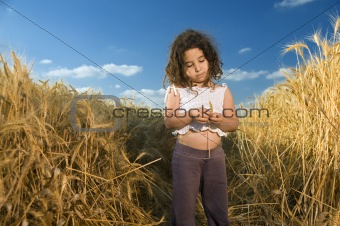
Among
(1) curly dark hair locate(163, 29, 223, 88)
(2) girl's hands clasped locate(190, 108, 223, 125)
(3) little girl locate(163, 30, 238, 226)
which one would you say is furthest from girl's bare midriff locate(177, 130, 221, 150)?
(1) curly dark hair locate(163, 29, 223, 88)

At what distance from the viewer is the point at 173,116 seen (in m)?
2.09

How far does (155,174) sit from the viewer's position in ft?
9.20

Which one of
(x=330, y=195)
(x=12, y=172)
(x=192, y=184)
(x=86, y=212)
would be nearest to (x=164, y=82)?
(x=192, y=184)

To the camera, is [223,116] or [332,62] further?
[332,62]

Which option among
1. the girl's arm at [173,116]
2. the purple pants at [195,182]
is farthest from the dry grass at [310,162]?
the girl's arm at [173,116]

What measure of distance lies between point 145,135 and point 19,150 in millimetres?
1453

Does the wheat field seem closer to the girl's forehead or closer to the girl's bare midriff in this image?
the girl's bare midriff

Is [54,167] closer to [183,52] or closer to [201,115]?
[201,115]

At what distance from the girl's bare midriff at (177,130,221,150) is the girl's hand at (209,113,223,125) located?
123 millimetres

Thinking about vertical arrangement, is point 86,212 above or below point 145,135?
below

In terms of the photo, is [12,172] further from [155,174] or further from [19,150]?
[155,174]

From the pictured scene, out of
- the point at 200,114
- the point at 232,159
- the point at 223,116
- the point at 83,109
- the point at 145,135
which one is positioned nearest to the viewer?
the point at 200,114

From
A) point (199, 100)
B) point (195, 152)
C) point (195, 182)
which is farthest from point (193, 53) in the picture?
point (195, 182)

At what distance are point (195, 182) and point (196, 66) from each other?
0.64 m
